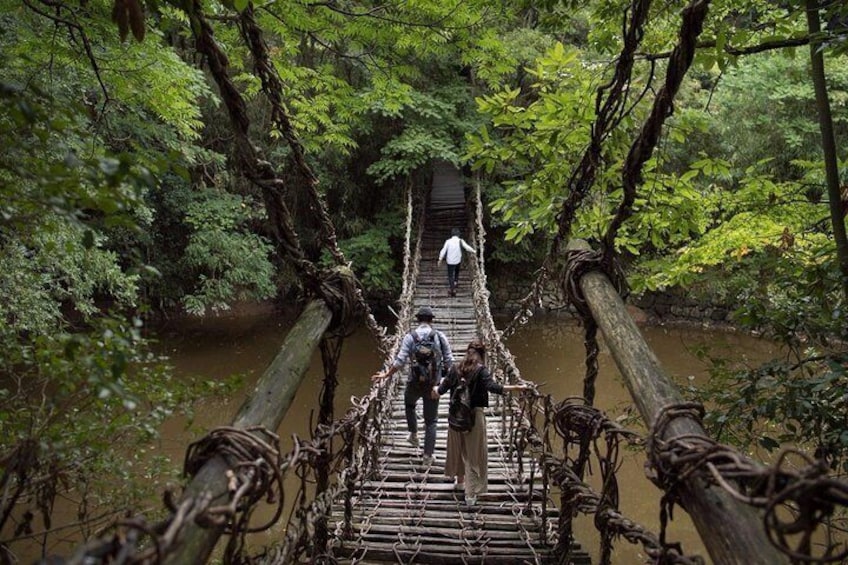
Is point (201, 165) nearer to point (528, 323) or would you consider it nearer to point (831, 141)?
point (528, 323)

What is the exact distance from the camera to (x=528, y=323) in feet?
33.2

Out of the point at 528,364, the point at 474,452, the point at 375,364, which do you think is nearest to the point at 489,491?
the point at 474,452

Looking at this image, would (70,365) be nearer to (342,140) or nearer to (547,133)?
(547,133)

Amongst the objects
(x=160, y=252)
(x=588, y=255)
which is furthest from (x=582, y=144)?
(x=160, y=252)

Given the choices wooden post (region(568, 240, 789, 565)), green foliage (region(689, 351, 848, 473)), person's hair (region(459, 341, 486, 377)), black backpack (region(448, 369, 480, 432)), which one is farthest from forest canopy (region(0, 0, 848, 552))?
black backpack (region(448, 369, 480, 432))

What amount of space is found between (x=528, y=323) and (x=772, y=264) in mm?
7504

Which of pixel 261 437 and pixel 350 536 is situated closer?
pixel 261 437

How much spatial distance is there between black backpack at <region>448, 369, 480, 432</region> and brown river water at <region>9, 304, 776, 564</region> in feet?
7.88

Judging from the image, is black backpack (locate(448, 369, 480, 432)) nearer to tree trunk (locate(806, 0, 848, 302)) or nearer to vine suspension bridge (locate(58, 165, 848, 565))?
vine suspension bridge (locate(58, 165, 848, 565))

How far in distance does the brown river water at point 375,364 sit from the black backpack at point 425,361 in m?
2.10

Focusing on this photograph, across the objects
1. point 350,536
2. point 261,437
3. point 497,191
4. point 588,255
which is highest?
point 497,191

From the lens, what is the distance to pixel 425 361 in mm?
3123

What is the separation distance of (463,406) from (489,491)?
1.92 ft

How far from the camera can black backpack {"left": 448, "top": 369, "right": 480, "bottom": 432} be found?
104 inches
